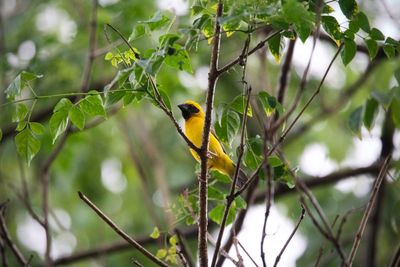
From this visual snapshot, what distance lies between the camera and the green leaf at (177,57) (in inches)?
94.6

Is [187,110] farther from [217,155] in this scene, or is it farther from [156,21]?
[156,21]

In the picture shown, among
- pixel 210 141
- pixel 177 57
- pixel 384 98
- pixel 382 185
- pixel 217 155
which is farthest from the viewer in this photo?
pixel 210 141

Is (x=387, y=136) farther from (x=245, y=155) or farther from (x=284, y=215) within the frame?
(x=284, y=215)

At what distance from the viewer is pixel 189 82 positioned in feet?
25.3

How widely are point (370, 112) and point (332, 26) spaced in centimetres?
60

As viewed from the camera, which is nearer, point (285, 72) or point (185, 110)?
point (285, 72)

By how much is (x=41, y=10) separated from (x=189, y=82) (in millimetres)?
2091

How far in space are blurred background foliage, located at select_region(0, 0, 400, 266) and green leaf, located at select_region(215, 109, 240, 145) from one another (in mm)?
3049

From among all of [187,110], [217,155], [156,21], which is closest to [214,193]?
[156,21]

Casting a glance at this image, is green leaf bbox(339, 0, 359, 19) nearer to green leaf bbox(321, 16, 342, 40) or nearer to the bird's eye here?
green leaf bbox(321, 16, 342, 40)

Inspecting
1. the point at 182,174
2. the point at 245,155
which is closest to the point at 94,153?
the point at 182,174

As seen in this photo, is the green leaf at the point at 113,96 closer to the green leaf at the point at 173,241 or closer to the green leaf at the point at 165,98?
the green leaf at the point at 165,98

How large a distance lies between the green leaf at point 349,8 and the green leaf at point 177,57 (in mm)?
700

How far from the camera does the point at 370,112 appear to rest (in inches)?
120
